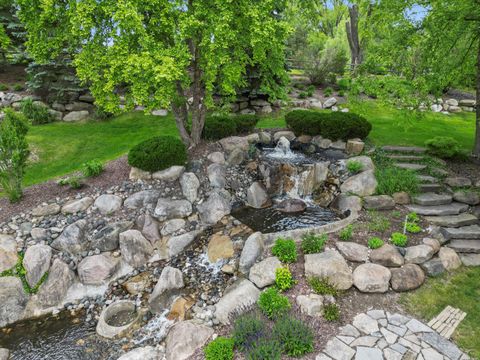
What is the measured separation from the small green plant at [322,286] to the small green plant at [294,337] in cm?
126

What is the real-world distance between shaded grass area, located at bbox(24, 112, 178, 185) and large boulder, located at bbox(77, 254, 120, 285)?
4.97 meters

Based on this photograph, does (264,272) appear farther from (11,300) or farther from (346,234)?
(11,300)

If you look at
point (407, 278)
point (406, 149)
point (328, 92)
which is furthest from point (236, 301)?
point (328, 92)

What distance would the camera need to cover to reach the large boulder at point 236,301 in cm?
634

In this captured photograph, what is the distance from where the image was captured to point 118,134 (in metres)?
15.9

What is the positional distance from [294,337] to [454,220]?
6455 mm

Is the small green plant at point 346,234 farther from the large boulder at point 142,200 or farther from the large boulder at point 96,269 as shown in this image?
the large boulder at point 96,269

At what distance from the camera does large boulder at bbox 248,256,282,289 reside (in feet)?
22.6

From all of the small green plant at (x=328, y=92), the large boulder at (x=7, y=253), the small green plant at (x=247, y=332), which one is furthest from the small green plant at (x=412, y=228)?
the small green plant at (x=328, y=92)

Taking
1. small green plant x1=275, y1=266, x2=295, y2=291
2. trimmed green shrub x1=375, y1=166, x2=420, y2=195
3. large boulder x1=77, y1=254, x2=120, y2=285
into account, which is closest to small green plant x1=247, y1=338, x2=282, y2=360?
small green plant x1=275, y1=266, x2=295, y2=291

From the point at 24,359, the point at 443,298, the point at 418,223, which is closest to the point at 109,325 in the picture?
the point at 24,359

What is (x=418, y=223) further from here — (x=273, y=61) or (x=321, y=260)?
(x=273, y=61)

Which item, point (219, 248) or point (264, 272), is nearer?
point (264, 272)

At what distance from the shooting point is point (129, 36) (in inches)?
355
